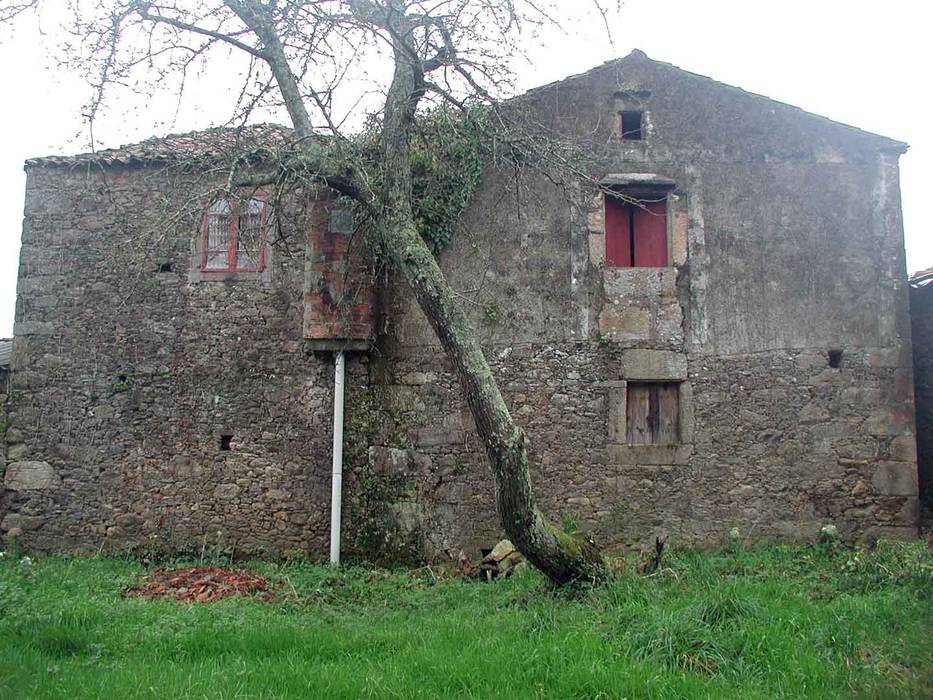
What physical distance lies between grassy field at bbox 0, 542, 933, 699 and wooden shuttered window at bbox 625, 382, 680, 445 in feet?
5.26

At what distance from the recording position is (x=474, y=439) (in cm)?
891

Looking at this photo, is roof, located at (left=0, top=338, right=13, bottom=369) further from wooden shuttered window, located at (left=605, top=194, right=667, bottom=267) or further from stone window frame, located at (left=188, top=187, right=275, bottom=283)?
wooden shuttered window, located at (left=605, top=194, right=667, bottom=267)

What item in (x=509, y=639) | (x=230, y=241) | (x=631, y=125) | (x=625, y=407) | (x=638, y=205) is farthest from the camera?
(x=230, y=241)

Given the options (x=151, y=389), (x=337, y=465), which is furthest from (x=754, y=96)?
(x=151, y=389)

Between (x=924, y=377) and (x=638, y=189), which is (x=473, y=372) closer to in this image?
(x=638, y=189)

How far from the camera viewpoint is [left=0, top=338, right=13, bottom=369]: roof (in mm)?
10258

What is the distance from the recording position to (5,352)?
11.5 meters

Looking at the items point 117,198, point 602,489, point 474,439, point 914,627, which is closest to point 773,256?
point 602,489

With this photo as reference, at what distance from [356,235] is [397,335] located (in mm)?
1270

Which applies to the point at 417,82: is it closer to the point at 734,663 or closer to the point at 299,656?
the point at 299,656

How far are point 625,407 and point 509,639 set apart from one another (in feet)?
12.6

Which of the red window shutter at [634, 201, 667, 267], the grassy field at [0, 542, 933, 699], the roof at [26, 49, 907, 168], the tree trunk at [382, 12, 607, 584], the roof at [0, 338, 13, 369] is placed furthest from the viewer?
the roof at [0, 338, 13, 369]

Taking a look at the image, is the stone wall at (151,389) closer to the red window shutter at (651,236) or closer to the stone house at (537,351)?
the stone house at (537,351)

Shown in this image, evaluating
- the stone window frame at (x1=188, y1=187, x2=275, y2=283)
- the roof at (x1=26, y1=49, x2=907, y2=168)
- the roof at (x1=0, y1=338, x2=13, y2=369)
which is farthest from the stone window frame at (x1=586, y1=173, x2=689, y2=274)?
the roof at (x1=0, y1=338, x2=13, y2=369)
